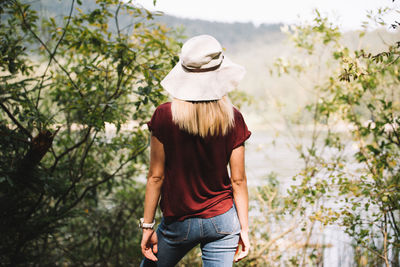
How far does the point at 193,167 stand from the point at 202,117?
0.20m

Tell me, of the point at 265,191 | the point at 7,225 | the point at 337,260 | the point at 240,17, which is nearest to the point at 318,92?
the point at 265,191

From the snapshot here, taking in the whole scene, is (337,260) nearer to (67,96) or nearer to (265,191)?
(265,191)

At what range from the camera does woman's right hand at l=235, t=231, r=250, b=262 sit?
4.25 ft

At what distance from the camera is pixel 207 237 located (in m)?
1.22

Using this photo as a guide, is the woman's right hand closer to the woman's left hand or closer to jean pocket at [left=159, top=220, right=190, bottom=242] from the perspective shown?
jean pocket at [left=159, top=220, right=190, bottom=242]

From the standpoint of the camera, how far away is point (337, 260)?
2.95m

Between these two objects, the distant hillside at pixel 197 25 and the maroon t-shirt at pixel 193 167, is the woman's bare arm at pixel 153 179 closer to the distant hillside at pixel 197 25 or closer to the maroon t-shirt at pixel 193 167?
the maroon t-shirt at pixel 193 167

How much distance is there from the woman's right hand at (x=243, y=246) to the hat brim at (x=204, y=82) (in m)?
0.58

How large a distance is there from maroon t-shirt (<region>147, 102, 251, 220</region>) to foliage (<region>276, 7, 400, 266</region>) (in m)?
1.08

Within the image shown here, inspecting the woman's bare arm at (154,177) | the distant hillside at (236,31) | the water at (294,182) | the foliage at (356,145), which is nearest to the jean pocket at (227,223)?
the woman's bare arm at (154,177)

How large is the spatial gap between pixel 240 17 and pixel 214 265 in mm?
3178

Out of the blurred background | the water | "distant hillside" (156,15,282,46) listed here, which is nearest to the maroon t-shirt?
the blurred background

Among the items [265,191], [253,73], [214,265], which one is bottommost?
[214,265]

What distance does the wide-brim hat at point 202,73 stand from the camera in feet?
3.82
